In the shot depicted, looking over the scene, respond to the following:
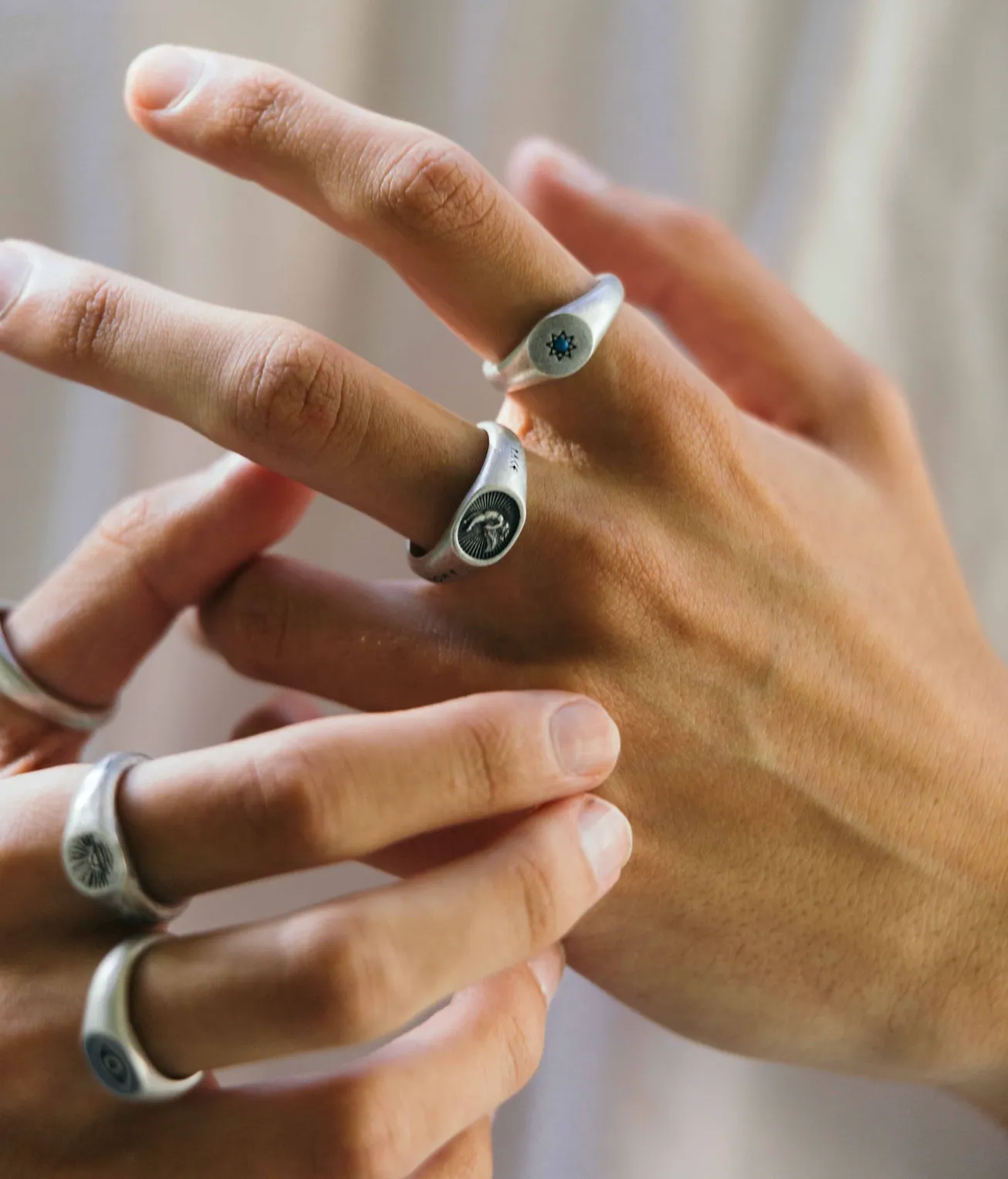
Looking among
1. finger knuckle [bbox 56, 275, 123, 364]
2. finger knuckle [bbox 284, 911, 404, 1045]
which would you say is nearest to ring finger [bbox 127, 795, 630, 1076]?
finger knuckle [bbox 284, 911, 404, 1045]

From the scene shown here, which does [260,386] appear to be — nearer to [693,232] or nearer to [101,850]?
[101,850]

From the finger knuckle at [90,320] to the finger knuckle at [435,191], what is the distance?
18 centimetres

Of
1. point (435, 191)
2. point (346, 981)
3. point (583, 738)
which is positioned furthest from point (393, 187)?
point (346, 981)

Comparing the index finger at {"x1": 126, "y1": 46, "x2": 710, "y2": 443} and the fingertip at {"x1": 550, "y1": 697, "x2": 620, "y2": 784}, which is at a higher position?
the index finger at {"x1": 126, "y1": 46, "x2": 710, "y2": 443}

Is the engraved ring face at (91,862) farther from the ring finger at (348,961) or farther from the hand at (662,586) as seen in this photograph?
the hand at (662,586)

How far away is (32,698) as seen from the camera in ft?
2.31

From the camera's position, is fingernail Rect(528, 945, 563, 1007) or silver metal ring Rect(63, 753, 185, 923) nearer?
silver metal ring Rect(63, 753, 185, 923)

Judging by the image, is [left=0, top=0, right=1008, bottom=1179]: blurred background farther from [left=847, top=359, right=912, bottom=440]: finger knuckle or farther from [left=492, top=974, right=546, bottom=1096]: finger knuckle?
[left=492, top=974, right=546, bottom=1096]: finger knuckle

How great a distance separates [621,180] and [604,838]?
25.2 inches

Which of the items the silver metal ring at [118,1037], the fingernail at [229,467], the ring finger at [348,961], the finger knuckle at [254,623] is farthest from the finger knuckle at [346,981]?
the fingernail at [229,467]

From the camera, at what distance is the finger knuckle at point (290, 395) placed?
580mm

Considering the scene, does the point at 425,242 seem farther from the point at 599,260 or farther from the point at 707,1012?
the point at 707,1012

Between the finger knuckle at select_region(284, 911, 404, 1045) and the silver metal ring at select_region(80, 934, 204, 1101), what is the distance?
0.10 metres

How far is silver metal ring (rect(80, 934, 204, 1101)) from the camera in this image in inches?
21.8
